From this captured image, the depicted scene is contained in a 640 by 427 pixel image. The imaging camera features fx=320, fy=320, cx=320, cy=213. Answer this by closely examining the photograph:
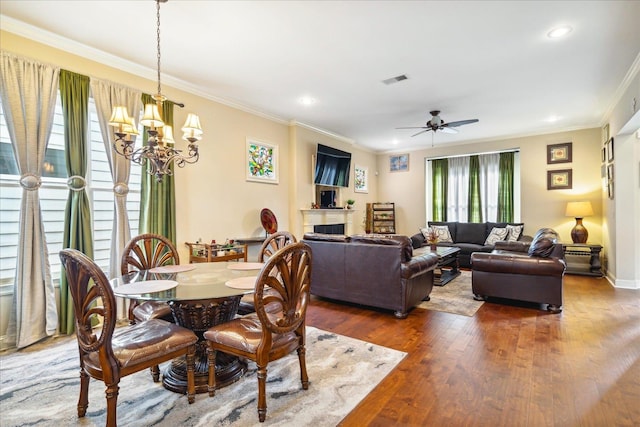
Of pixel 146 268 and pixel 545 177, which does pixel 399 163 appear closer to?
pixel 545 177

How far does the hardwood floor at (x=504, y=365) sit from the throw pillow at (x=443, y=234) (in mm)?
3085

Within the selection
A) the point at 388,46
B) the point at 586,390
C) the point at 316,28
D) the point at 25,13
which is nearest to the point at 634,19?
the point at 388,46

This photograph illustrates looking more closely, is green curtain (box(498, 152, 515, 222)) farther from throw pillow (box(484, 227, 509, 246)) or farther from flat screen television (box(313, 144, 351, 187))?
flat screen television (box(313, 144, 351, 187))

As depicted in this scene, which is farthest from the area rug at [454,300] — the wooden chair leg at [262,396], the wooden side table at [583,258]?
the wooden chair leg at [262,396]

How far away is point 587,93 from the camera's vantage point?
15.0 ft

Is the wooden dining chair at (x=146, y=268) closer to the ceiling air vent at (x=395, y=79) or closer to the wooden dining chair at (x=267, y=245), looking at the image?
the wooden dining chair at (x=267, y=245)

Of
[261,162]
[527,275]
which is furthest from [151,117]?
[527,275]

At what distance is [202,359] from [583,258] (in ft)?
22.8

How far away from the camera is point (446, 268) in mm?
6293

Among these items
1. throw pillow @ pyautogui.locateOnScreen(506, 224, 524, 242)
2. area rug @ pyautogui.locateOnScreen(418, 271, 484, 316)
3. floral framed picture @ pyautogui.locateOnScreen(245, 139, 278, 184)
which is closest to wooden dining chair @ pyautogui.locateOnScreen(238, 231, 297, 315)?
area rug @ pyautogui.locateOnScreen(418, 271, 484, 316)

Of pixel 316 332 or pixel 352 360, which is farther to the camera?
pixel 316 332

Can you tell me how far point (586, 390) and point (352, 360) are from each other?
1583mm

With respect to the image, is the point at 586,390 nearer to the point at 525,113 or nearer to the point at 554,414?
the point at 554,414

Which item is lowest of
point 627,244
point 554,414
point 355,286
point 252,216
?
point 554,414
